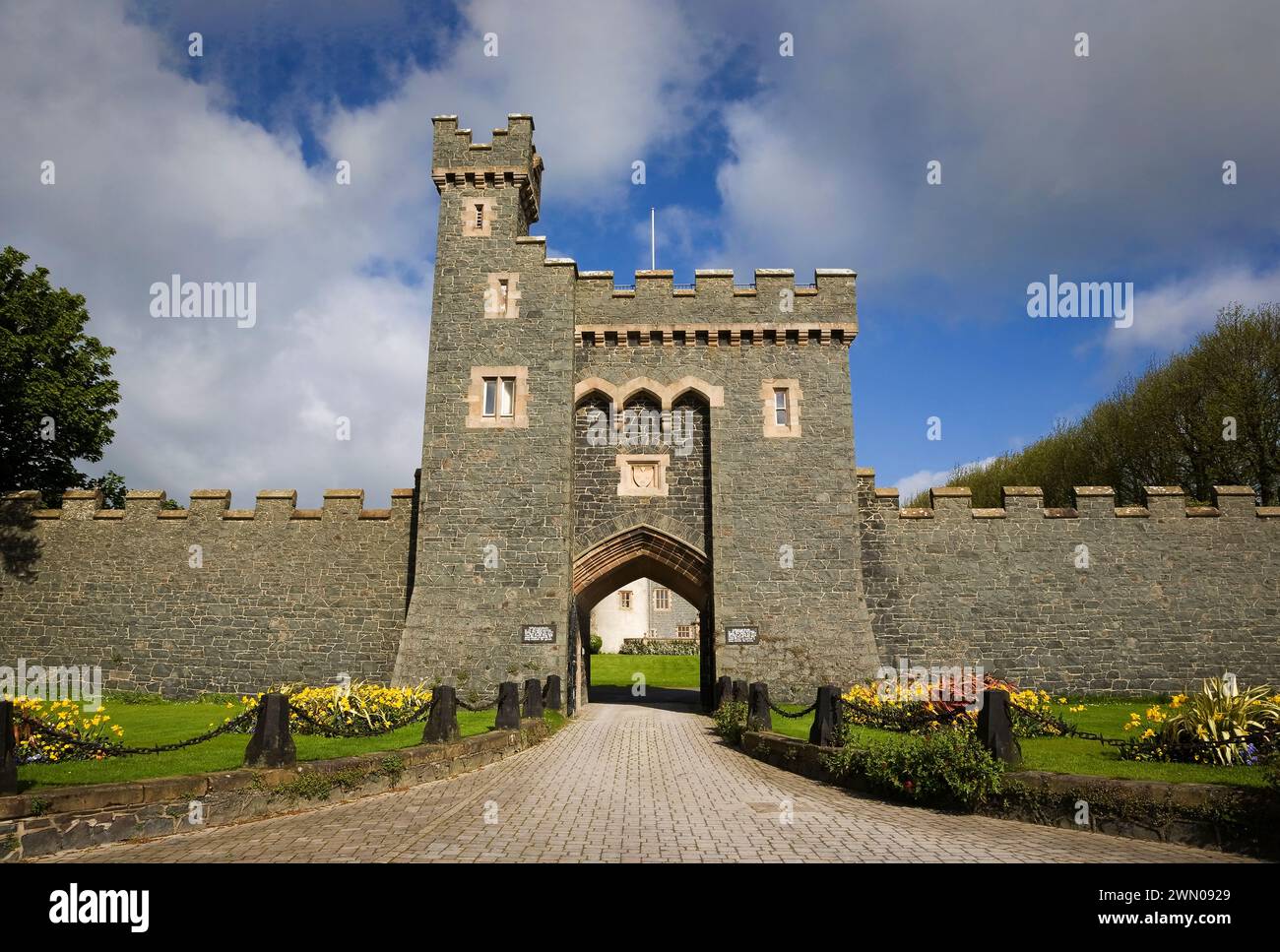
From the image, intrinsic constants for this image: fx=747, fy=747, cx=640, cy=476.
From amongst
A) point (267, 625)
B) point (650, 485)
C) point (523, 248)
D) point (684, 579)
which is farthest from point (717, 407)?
point (267, 625)

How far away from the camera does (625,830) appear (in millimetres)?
6918

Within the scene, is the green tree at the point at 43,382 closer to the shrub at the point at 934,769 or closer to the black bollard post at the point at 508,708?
the black bollard post at the point at 508,708

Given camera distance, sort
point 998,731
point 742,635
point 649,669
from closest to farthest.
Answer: point 998,731, point 742,635, point 649,669

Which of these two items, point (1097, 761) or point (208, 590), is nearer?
point (1097, 761)

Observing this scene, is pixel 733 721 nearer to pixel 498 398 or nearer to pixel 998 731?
pixel 998 731

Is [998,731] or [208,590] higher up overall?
[208,590]

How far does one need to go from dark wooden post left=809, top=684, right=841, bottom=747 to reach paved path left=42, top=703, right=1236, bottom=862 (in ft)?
2.04

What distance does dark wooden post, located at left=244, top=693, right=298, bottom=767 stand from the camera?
7.91 meters

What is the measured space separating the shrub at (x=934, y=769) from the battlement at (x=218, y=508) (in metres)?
13.6

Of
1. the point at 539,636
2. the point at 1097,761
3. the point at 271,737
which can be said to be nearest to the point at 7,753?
the point at 271,737

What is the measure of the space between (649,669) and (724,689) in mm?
23262

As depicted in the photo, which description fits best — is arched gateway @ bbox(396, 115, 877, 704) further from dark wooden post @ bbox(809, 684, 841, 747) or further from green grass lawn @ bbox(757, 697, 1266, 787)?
dark wooden post @ bbox(809, 684, 841, 747)

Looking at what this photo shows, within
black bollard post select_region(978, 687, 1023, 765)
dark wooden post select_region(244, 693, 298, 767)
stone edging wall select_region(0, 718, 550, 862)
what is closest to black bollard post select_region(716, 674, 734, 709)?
stone edging wall select_region(0, 718, 550, 862)
